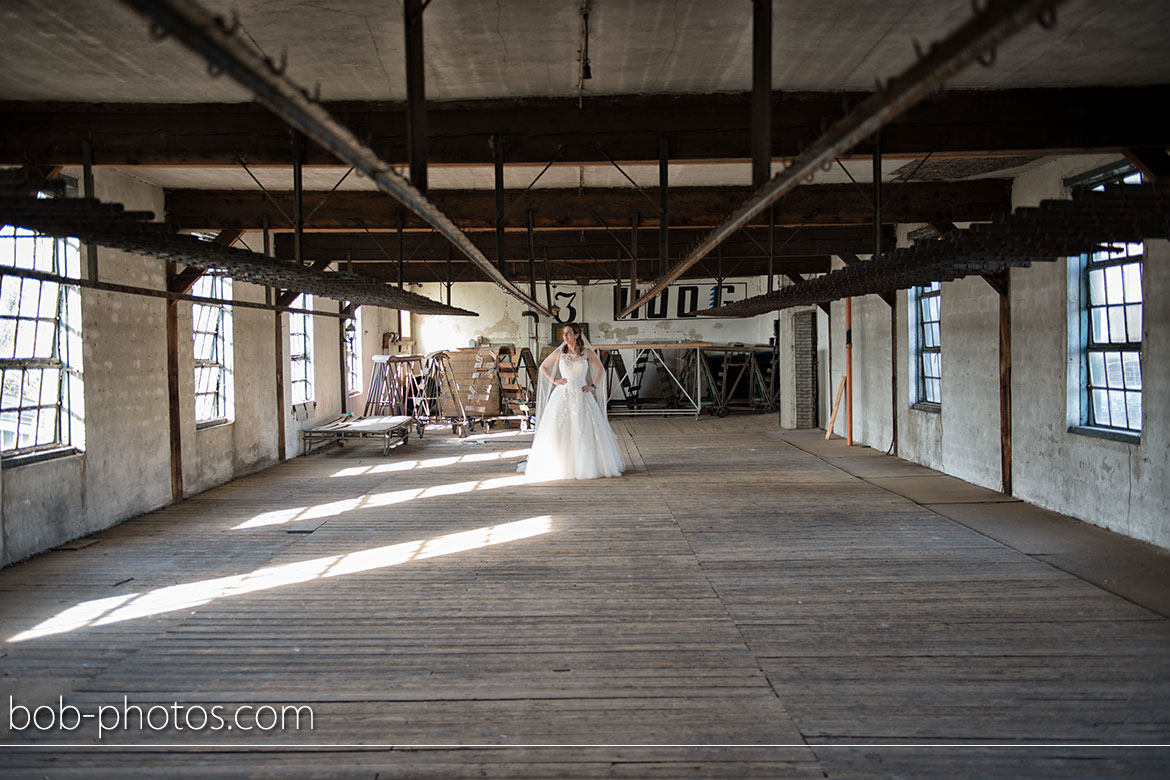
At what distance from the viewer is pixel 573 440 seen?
974cm

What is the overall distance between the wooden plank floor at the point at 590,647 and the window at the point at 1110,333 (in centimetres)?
159

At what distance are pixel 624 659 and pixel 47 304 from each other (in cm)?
558

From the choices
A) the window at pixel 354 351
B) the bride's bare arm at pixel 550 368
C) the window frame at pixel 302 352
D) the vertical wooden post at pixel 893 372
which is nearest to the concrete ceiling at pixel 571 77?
the bride's bare arm at pixel 550 368

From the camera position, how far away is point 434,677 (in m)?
3.71

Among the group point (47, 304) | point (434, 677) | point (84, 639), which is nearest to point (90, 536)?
point (47, 304)

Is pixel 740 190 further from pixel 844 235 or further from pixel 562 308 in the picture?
pixel 562 308

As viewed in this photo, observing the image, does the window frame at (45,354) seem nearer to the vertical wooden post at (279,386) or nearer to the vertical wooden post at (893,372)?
the vertical wooden post at (279,386)

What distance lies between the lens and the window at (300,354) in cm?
1276

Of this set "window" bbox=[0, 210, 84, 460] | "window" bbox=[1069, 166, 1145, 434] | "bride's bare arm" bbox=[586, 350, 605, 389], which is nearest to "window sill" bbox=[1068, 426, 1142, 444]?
"window" bbox=[1069, 166, 1145, 434]

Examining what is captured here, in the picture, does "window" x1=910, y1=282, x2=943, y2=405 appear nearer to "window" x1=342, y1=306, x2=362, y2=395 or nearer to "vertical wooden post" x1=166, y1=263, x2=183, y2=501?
"vertical wooden post" x1=166, y1=263, x2=183, y2=501

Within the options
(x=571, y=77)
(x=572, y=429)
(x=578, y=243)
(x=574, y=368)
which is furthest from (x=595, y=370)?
(x=571, y=77)

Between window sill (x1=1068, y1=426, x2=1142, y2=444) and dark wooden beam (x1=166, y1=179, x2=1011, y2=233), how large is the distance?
266 cm

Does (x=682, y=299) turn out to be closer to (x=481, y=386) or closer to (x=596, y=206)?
(x=481, y=386)

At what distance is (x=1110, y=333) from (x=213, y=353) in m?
9.37
